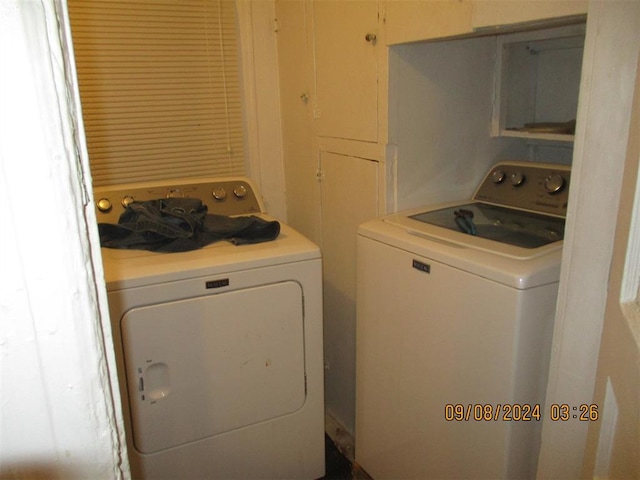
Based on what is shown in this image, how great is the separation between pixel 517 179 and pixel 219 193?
3.85ft

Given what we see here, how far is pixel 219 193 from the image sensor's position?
2.13 metres

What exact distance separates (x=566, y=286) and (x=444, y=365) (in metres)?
0.57

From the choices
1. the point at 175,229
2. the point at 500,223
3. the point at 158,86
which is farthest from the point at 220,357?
the point at 158,86

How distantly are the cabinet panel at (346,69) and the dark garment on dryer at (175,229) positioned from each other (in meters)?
0.49

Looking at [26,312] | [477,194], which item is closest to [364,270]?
[477,194]

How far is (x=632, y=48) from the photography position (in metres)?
0.84

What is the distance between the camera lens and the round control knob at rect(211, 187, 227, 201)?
212 cm

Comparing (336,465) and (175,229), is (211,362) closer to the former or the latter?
(175,229)

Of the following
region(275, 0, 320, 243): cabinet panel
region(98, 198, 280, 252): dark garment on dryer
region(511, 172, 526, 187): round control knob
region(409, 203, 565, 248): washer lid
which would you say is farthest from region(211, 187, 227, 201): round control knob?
region(511, 172, 526, 187): round control knob
